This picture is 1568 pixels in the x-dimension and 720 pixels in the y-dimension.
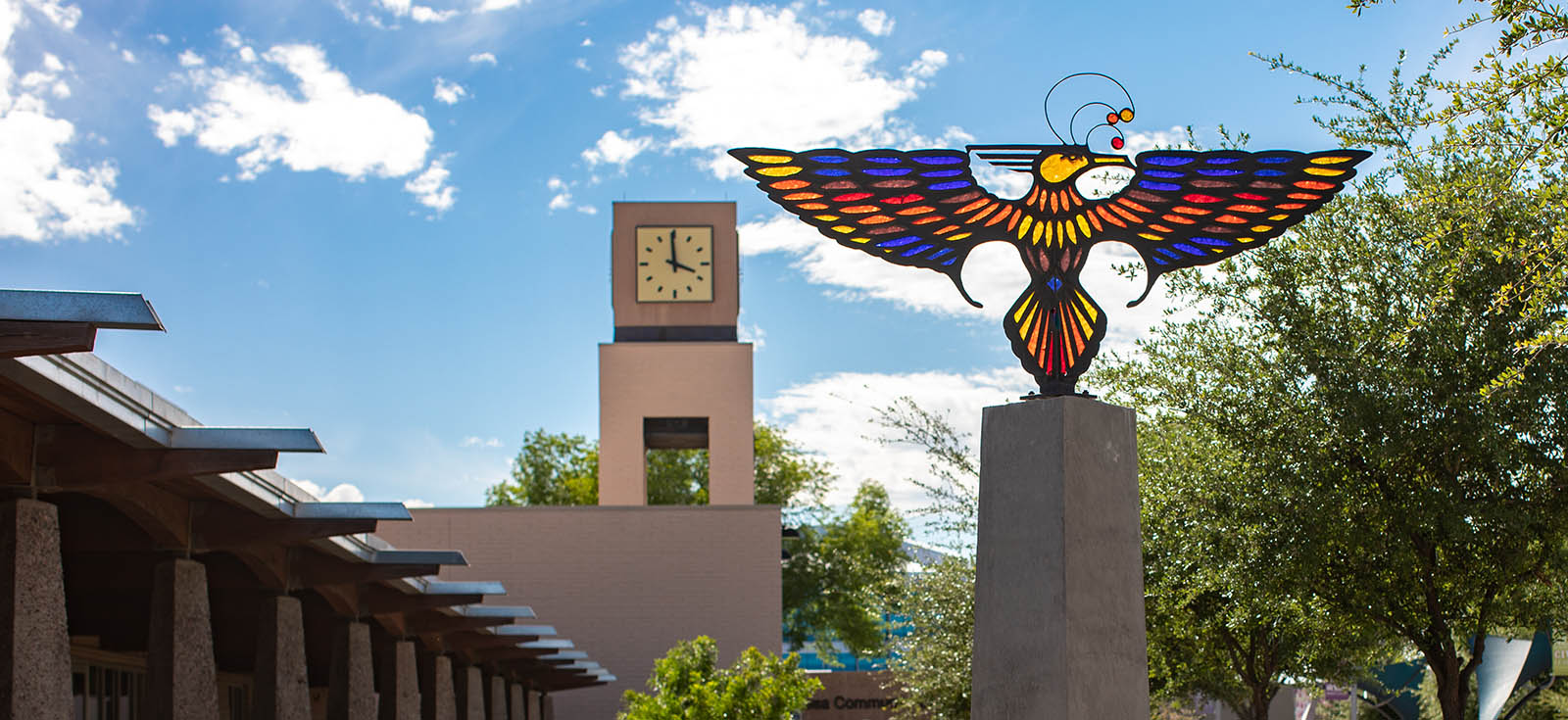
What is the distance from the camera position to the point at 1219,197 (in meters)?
9.42

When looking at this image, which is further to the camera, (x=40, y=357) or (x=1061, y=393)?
(x=1061, y=393)

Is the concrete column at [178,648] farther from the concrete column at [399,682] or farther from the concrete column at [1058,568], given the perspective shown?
the concrete column at [399,682]

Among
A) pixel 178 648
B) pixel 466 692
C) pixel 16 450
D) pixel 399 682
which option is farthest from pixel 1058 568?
pixel 466 692

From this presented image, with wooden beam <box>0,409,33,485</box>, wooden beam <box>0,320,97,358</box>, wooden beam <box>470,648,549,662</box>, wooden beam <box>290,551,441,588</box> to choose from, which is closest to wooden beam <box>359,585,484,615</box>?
wooden beam <box>290,551,441,588</box>

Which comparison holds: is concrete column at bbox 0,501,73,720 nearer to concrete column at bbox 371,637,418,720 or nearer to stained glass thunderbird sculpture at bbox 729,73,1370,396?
stained glass thunderbird sculpture at bbox 729,73,1370,396

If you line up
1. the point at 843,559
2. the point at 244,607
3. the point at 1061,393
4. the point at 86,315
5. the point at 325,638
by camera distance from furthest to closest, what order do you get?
the point at 843,559 → the point at 325,638 → the point at 244,607 → the point at 1061,393 → the point at 86,315

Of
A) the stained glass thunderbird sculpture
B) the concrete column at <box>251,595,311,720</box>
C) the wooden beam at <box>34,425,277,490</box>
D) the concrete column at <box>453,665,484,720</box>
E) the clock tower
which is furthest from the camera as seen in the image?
the clock tower

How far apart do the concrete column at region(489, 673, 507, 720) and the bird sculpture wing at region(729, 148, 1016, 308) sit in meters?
24.2

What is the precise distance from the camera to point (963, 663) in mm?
19734

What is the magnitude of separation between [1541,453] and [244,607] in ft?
48.2

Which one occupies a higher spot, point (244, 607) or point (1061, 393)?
point (1061, 393)

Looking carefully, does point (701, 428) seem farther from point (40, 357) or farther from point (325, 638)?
point (40, 357)

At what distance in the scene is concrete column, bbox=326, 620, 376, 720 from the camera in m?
19.1

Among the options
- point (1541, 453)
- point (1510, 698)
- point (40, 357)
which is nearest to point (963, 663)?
point (1541, 453)
